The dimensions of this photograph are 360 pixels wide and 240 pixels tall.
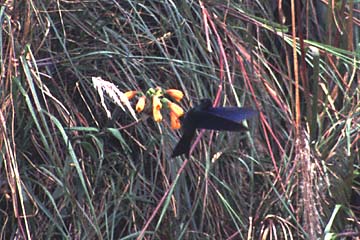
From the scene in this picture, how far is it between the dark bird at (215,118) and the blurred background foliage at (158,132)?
328 mm

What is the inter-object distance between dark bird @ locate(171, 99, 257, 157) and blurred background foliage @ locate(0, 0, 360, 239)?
1.08 feet

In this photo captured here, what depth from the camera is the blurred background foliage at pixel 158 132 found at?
2.04 meters

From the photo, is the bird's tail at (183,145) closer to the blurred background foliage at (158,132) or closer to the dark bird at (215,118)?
the dark bird at (215,118)

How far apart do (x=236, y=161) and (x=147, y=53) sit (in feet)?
1.19

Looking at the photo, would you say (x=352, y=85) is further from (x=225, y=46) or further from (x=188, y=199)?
(x=188, y=199)

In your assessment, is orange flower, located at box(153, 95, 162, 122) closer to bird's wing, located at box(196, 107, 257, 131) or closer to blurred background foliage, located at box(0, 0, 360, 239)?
bird's wing, located at box(196, 107, 257, 131)

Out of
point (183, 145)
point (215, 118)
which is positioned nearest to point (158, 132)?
point (183, 145)

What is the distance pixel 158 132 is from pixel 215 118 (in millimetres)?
588

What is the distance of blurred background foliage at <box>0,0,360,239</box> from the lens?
204 centimetres

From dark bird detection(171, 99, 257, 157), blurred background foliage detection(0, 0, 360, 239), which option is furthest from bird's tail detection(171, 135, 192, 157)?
blurred background foliage detection(0, 0, 360, 239)

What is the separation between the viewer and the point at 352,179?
6.98 ft

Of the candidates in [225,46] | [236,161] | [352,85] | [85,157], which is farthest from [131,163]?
[352,85]

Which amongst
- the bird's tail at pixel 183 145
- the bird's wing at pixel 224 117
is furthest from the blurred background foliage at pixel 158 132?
the bird's wing at pixel 224 117

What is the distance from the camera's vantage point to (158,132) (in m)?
2.19
